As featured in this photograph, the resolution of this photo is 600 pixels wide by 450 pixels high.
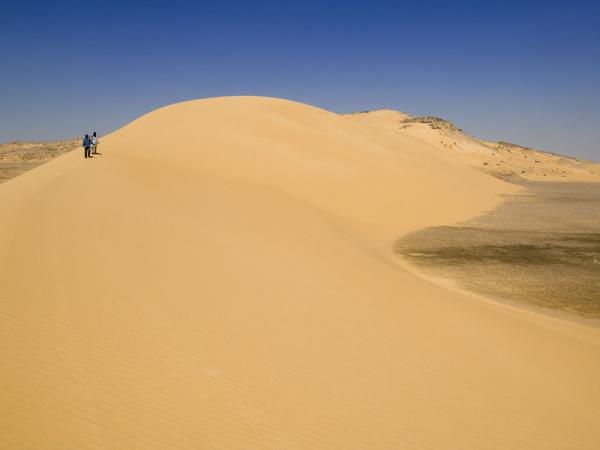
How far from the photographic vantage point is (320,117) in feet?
106

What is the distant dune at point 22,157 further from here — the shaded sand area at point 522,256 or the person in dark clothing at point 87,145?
the shaded sand area at point 522,256

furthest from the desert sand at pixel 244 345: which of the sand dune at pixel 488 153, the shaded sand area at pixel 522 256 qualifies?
the sand dune at pixel 488 153

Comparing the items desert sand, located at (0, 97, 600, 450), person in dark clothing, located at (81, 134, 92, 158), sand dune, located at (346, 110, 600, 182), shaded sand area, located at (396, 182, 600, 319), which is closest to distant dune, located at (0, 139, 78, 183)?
person in dark clothing, located at (81, 134, 92, 158)

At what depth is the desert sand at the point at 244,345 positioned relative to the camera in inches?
137

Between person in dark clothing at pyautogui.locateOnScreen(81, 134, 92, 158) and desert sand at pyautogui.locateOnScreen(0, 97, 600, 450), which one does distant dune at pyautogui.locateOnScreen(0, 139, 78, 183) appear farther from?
desert sand at pyautogui.locateOnScreen(0, 97, 600, 450)

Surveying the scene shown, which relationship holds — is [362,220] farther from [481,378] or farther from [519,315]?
[481,378]

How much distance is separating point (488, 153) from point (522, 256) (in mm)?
54468

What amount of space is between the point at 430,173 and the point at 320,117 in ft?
33.6

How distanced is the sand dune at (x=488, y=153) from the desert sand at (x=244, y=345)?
151ft

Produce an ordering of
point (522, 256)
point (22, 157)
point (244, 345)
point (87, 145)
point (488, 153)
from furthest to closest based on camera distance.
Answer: point (488, 153) → point (22, 157) → point (87, 145) → point (522, 256) → point (244, 345)

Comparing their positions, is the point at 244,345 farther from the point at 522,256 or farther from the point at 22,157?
the point at 22,157

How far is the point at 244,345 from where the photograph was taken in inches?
190

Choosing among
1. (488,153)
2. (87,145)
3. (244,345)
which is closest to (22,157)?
(87,145)

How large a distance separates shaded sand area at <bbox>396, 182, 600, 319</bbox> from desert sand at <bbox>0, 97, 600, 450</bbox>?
1333 mm
